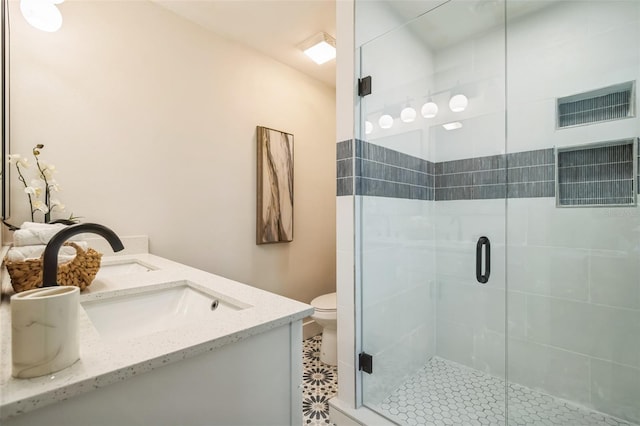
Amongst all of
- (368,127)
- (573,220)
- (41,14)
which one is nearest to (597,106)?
(573,220)

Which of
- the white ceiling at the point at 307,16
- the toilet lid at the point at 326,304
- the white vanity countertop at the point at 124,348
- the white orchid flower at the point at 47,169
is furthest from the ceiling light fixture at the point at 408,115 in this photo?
the white orchid flower at the point at 47,169

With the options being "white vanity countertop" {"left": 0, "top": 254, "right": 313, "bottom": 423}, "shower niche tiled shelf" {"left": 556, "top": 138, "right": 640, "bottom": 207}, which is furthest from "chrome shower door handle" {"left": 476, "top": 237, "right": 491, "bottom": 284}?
"white vanity countertop" {"left": 0, "top": 254, "right": 313, "bottom": 423}

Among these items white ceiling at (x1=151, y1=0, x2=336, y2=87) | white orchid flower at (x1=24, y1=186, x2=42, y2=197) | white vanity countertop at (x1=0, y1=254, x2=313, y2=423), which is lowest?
white vanity countertop at (x1=0, y1=254, x2=313, y2=423)

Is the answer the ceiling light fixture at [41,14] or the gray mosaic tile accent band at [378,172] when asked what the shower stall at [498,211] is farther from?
the ceiling light fixture at [41,14]

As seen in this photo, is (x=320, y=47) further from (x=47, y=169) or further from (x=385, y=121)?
→ (x=47, y=169)

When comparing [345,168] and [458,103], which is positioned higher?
[458,103]

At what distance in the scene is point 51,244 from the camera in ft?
2.52

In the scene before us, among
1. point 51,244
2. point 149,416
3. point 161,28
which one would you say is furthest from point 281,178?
point 149,416

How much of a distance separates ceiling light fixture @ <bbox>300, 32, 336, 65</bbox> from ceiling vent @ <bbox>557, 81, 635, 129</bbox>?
150 centimetres

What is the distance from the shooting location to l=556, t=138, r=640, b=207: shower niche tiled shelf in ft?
5.18

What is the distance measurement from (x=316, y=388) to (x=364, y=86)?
1.78 metres

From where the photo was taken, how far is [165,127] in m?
1.94

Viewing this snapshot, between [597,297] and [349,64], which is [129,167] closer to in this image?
[349,64]

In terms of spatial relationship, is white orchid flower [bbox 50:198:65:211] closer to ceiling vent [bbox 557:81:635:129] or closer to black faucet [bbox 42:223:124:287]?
black faucet [bbox 42:223:124:287]
